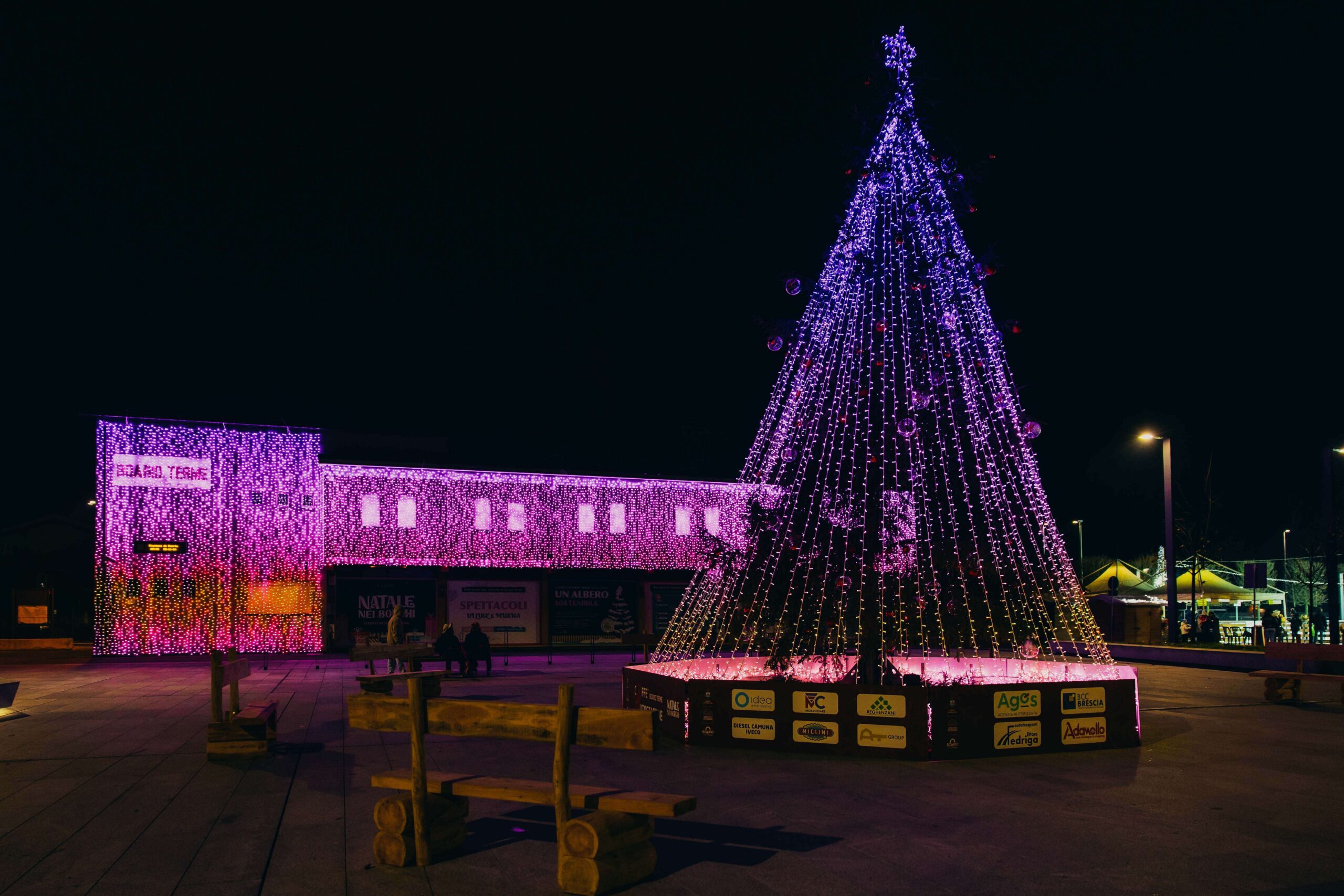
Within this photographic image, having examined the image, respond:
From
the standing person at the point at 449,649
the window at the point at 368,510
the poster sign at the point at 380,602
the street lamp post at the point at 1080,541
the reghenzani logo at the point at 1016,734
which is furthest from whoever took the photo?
the street lamp post at the point at 1080,541

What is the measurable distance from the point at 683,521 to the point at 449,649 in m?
14.0

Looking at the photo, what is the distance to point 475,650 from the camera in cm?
2162

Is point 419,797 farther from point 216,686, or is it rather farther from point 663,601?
point 663,601

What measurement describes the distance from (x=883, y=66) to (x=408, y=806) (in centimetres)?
979

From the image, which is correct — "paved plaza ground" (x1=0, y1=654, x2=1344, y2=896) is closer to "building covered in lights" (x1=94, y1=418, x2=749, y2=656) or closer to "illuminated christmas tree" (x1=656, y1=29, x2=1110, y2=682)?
"illuminated christmas tree" (x1=656, y1=29, x2=1110, y2=682)

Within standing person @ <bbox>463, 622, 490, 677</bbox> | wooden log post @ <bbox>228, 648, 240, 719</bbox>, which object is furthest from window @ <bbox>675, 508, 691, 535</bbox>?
wooden log post @ <bbox>228, 648, 240, 719</bbox>

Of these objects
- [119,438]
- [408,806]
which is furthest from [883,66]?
[119,438]

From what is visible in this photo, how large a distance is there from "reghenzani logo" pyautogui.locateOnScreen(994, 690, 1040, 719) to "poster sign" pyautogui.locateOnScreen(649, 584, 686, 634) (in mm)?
23724

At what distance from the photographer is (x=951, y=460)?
11992mm

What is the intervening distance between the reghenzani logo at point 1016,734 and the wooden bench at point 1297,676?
777 cm

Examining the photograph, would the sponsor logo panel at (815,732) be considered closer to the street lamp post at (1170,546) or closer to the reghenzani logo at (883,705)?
the reghenzani logo at (883,705)

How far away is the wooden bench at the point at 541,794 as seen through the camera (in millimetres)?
5738

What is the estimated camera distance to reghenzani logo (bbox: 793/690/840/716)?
35.3 ft

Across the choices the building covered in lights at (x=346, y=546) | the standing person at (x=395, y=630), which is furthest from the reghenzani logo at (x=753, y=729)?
the building covered in lights at (x=346, y=546)
